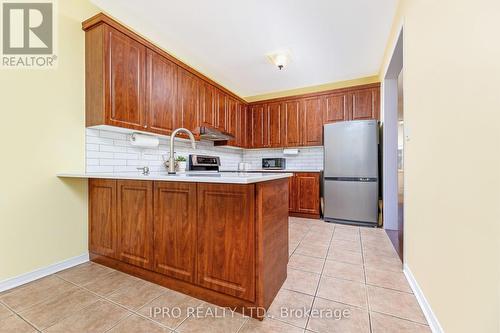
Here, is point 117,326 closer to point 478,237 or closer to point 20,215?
point 20,215

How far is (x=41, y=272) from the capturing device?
1.80m

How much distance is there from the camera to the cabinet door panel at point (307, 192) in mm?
3715

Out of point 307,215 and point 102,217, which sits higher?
point 102,217

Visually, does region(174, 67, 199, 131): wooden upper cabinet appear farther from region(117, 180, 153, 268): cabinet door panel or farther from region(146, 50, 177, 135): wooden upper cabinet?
region(117, 180, 153, 268): cabinet door panel

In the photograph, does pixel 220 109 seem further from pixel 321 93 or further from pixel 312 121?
pixel 321 93

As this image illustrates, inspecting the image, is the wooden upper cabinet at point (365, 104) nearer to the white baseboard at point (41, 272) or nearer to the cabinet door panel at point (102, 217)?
the cabinet door panel at point (102, 217)

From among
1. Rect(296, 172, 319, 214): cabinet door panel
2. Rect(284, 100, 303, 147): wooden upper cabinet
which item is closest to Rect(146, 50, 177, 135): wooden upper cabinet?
Rect(284, 100, 303, 147): wooden upper cabinet

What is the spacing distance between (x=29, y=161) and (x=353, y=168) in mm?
3834

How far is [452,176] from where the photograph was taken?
106cm

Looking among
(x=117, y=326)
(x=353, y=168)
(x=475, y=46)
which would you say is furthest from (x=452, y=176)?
(x=353, y=168)

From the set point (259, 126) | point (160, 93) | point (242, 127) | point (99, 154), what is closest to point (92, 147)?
point (99, 154)

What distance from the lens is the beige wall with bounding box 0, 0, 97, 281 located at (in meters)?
1.64

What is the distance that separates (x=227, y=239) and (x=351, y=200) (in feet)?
8.76
